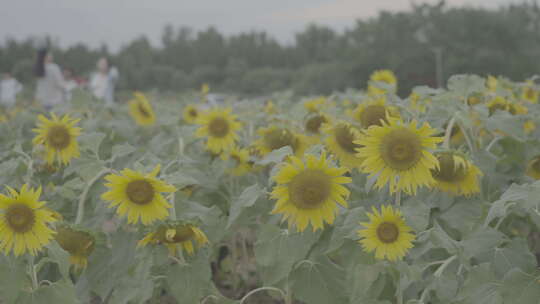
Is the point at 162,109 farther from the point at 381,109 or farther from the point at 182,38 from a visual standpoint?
the point at 182,38

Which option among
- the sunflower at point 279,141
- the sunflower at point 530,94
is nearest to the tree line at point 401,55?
the sunflower at point 530,94

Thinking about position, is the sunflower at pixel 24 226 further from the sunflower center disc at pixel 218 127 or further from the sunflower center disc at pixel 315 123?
the sunflower center disc at pixel 315 123

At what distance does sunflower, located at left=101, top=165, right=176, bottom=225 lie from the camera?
1.89m

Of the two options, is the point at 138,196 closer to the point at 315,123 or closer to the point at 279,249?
the point at 279,249

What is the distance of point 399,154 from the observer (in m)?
1.65

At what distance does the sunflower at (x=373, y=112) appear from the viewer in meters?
2.20

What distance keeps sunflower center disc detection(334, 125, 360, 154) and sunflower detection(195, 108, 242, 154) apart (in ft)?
2.07

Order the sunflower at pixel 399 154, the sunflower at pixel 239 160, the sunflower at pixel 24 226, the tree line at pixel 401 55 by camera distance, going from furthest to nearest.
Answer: the tree line at pixel 401 55
the sunflower at pixel 239 160
the sunflower at pixel 24 226
the sunflower at pixel 399 154

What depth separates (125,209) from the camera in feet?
6.30

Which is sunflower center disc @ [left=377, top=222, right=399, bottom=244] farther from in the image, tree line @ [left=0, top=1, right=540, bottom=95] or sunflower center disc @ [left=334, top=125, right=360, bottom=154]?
tree line @ [left=0, top=1, right=540, bottom=95]

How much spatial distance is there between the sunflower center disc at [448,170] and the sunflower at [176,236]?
2.44 ft

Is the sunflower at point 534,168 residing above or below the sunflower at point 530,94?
below

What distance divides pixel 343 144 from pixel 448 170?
1.49 ft

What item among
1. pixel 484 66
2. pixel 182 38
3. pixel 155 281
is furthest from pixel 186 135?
pixel 182 38
